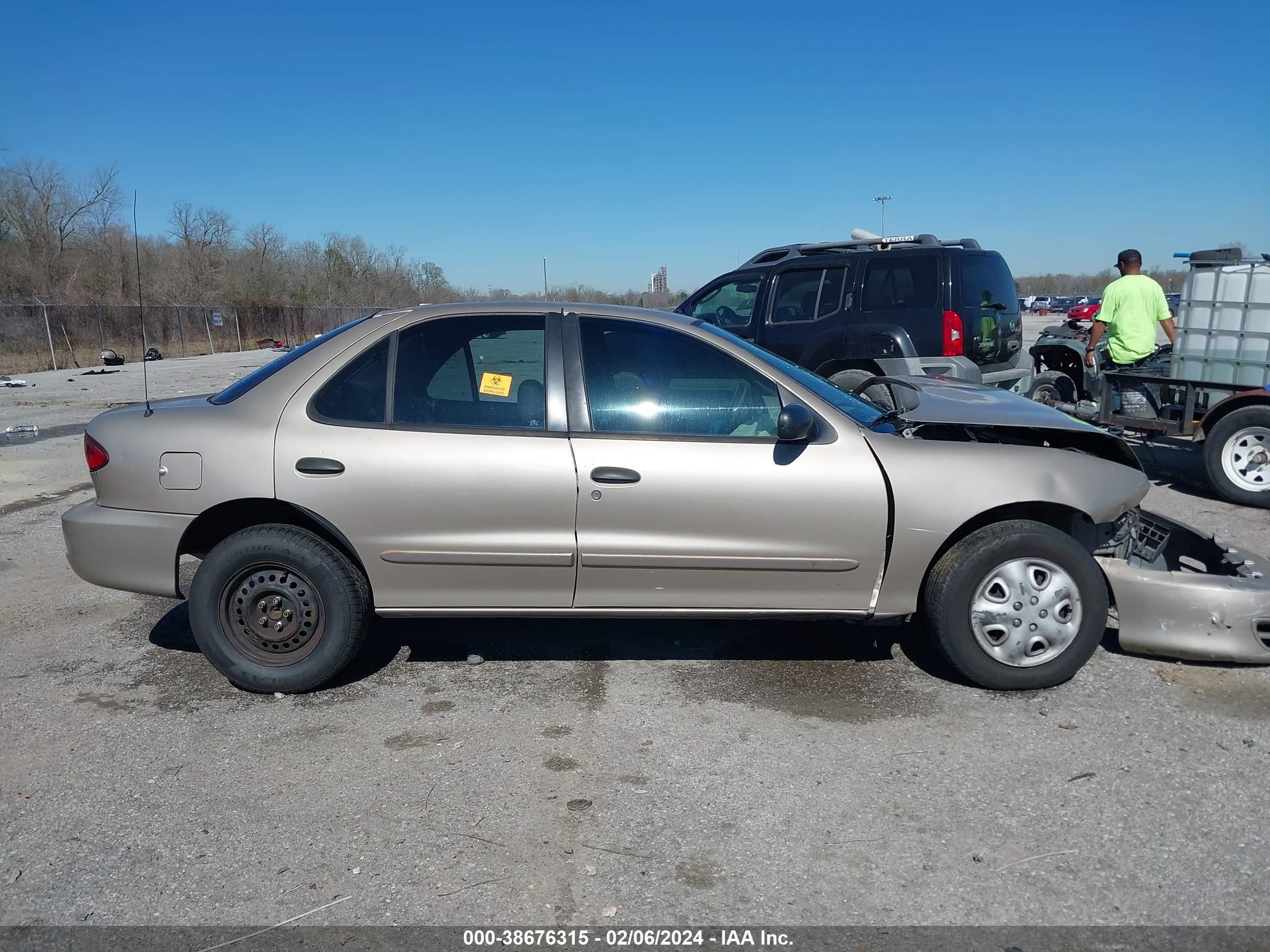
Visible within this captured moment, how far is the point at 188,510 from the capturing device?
406 centimetres

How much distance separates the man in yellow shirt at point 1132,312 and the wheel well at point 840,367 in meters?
2.33

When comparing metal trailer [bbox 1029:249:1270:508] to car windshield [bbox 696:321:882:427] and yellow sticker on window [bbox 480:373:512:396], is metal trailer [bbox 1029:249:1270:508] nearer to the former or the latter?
car windshield [bbox 696:321:882:427]

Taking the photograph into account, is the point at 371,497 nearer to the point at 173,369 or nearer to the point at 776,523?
the point at 776,523

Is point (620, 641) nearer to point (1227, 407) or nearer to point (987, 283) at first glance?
point (1227, 407)

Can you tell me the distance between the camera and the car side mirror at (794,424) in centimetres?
387

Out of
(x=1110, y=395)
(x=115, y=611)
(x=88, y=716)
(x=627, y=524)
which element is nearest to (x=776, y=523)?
(x=627, y=524)

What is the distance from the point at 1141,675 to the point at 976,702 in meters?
0.91

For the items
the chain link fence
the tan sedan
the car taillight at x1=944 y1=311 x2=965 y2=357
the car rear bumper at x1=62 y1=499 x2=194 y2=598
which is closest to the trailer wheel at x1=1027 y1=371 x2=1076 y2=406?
the car taillight at x1=944 y1=311 x2=965 y2=357

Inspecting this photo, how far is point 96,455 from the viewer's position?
4.19 m

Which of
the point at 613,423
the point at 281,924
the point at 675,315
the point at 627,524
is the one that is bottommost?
the point at 281,924

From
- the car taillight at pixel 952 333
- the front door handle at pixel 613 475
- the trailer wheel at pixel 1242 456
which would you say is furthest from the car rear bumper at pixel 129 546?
the trailer wheel at pixel 1242 456

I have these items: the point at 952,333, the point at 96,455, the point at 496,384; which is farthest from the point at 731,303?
the point at 96,455

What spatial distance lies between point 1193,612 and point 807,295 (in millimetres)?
6101

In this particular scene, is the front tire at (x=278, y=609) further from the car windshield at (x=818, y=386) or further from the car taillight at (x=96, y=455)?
the car windshield at (x=818, y=386)
